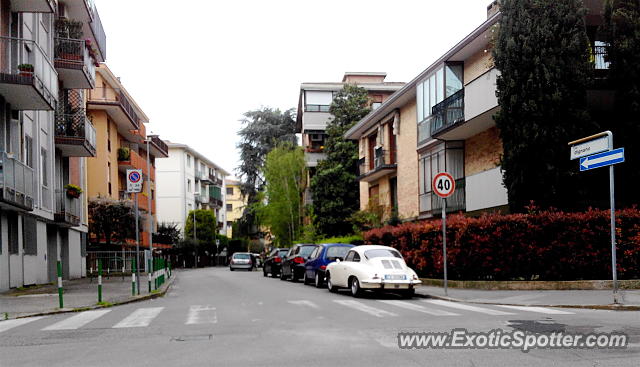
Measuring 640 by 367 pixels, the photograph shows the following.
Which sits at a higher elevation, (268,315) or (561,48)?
(561,48)

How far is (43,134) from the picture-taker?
87.9ft

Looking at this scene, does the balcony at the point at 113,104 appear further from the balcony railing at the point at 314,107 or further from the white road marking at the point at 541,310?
the white road marking at the point at 541,310

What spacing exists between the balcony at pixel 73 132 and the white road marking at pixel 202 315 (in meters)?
16.0

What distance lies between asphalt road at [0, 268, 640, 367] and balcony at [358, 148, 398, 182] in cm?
2151

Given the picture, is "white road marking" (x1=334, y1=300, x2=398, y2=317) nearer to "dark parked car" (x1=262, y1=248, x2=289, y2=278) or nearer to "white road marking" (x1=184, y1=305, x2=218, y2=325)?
"white road marking" (x1=184, y1=305, x2=218, y2=325)

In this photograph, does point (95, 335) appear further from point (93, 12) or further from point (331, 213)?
point (331, 213)

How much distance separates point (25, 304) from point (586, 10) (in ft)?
58.8

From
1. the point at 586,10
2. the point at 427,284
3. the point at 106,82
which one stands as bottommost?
the point at 427,284

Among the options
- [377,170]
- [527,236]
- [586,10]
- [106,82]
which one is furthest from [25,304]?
[106,82]

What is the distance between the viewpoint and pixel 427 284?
23.0m

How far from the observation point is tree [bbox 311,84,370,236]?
5022cm

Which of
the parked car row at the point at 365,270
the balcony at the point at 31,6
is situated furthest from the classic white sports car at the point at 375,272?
the balcony at the point at 31,6

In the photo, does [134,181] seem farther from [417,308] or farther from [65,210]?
[417,308]

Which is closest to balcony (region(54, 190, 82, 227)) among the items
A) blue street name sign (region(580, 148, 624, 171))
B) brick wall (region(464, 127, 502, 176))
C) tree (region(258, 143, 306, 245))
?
brick wall (region(464, 127, 502, 176))
